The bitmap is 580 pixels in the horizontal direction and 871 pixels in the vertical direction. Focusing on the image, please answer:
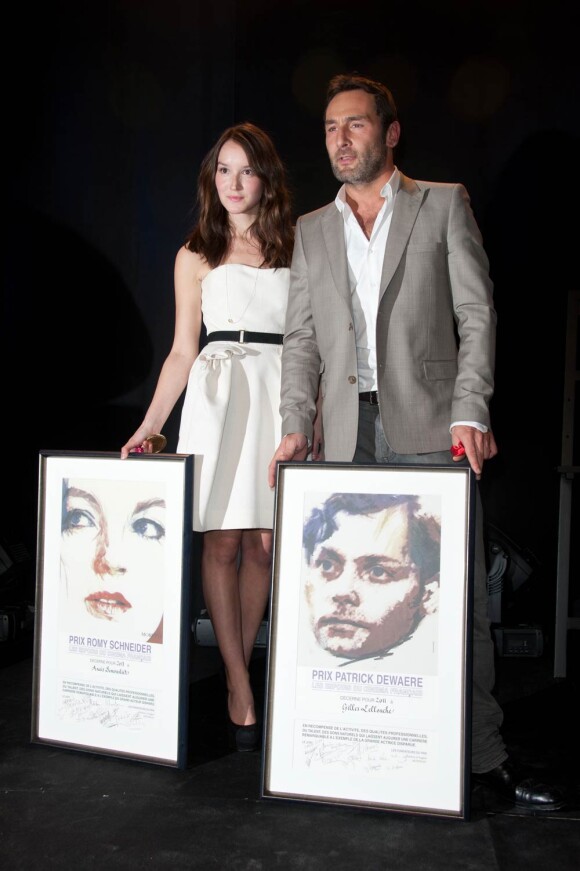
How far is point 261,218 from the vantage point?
8.45 ft

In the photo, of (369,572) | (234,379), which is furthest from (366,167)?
(369,572)

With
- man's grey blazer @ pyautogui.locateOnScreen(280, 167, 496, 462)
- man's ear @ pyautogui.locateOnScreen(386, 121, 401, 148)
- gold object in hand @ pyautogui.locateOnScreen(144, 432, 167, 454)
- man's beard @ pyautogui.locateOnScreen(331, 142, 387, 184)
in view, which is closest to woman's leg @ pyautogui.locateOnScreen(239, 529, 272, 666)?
gold object in hand @ pyautogui.locateOnScreen(144, 432, 167, 454)

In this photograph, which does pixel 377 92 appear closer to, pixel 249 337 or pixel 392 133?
pixel 392 133

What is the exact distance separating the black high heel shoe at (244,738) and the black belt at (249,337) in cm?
114

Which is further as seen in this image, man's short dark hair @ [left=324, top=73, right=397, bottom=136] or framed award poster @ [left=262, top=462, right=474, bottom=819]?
man's short dark hair @ [left=324, top=73, right=397, bottom=136]

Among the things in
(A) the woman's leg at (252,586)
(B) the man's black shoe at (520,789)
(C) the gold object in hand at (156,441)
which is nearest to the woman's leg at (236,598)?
(A) the woman's leg at (252,586)

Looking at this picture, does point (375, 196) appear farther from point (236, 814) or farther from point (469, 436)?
point (236, 814)

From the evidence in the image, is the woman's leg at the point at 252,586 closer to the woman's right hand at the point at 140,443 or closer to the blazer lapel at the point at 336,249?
the woman's right hand at the point at 140,443

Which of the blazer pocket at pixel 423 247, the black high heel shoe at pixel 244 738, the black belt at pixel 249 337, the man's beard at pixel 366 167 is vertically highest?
the man's beard at pixel 366 167

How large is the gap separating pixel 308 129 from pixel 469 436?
7.73 feet

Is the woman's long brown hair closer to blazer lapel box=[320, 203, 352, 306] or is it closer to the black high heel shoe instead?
blazer lapel box=[320, 203, 352, 306]

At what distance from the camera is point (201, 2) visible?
382cm

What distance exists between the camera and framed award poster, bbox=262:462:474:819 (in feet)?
6.06

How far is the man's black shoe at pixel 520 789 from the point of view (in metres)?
1.97
